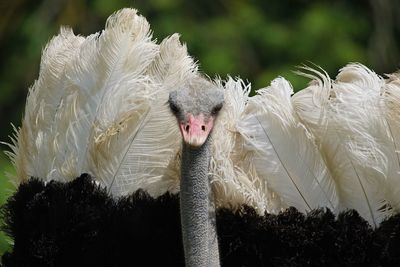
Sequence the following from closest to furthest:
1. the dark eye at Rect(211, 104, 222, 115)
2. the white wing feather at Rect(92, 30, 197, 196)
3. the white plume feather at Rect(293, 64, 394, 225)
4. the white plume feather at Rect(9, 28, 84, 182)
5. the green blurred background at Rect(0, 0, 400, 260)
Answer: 1. the dark eye at Rect(211, 104, 222, 115)
2. the white plume feather at Rect(293, 64, 394, 225)
3. the white wing feather at Rect(92, 30, 197, 196)
4. the white plume feather at Rect(9, 28, 84, 182)
5. the green blurred background at Rect(0, 0, 400, 260)

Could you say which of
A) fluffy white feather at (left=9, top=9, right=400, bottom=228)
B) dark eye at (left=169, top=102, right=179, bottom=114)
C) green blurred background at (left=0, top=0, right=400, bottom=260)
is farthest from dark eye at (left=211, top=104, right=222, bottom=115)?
green blurred background at (left=0, top=0, right=400, bottom=260)

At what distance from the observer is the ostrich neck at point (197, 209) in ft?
13.1

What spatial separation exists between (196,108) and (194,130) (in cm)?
9

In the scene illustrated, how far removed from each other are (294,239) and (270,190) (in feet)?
0.76

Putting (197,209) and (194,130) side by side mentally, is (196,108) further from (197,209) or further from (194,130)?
(197,209)

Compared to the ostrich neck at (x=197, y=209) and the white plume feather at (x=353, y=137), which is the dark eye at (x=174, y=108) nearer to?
the ostrich neck at (x=197, y=209)

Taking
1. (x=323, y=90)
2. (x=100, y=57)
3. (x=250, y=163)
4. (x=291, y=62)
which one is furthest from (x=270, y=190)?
(x=291, y=62)

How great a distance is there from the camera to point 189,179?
4016 mm

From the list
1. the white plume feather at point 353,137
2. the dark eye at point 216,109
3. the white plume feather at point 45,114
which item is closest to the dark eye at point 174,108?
the dark eye at point 216,109

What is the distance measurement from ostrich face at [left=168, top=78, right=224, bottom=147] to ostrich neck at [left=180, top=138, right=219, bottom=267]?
0.10 meters

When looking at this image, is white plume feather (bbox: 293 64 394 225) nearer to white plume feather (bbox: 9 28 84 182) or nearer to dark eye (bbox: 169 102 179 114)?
dark eye (bbox: 169 102 179 114)

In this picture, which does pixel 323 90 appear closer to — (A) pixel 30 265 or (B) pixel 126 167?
(B) pixel 126 167

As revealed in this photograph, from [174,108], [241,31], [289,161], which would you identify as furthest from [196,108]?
[241,31]

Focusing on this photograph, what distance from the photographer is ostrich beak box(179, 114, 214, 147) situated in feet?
12.6
